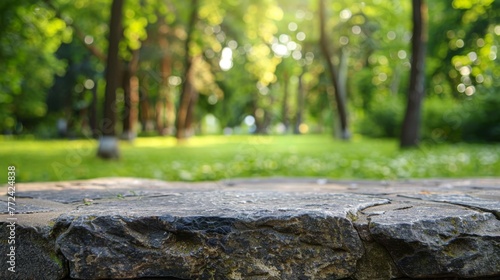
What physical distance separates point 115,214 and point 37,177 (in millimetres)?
6674

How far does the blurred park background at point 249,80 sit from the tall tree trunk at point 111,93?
1.2 inches

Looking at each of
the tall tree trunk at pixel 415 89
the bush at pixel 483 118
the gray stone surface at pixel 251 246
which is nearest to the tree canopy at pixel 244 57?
the bush at pixel 483 118

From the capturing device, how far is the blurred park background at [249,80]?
11.5 metres

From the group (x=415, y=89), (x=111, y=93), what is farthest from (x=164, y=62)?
(x=415, y=89)

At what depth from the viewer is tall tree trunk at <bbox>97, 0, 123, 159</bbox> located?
42.0 feet

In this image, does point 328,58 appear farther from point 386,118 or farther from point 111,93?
point 111,93

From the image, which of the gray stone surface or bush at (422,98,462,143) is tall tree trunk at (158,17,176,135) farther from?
the gray stone surface

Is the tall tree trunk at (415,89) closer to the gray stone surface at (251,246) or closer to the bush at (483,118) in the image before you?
the bush at (483,118)

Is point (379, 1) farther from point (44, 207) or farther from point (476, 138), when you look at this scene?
point (44, 207)

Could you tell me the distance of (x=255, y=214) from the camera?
8.60 ft

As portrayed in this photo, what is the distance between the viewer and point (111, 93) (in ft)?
42.8

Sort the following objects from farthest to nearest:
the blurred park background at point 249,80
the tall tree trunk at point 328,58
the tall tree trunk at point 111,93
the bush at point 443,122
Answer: the bush at point 443,122, the tall tree trunk at point 328,58, the tall tree trunk at point 111,93, the blurred park background at point 249,80

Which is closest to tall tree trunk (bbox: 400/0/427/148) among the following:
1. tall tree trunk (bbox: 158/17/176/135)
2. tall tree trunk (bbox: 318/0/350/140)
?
tall tree trunk (bbox: 318/0/350/140)

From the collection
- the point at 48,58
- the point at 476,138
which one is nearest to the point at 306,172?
the point at 476,138
